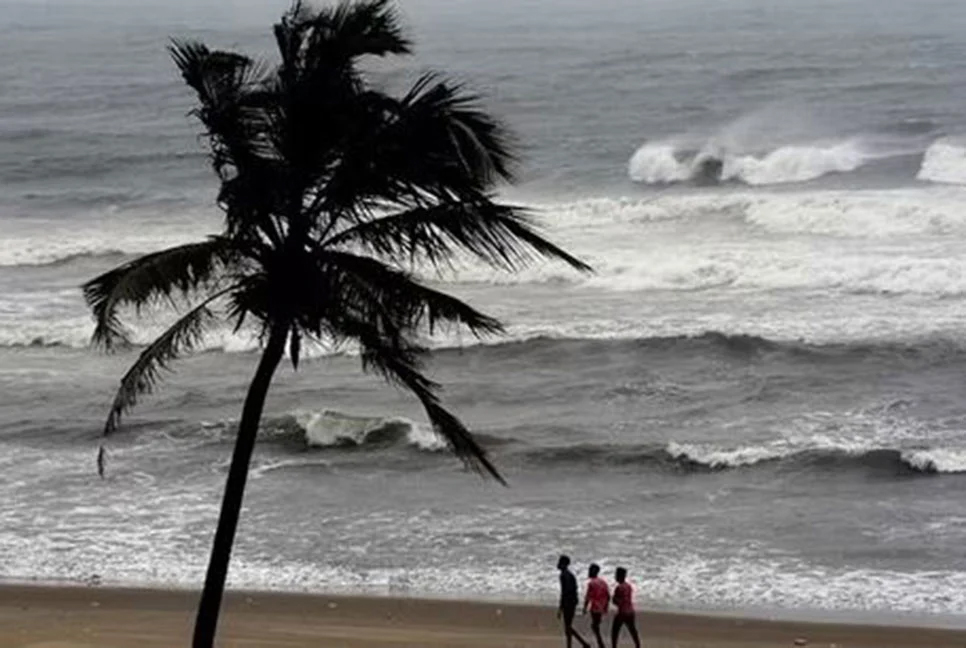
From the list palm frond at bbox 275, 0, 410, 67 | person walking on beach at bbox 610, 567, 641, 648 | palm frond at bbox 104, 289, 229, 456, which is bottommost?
person walking on beach at bbox 610, 567, 641, 648

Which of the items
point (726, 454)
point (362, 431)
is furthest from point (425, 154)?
point (362, 431)

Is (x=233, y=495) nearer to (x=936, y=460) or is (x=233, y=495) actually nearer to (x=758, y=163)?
(x=936, y=460)

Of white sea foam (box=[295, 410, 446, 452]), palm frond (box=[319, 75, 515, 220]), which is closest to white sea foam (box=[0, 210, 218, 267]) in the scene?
white sea foam (box=[295, 410, 446, 452])

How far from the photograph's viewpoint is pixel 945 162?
1863 inches

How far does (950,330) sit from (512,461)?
930 centimetres

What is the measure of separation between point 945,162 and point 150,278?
130 feet

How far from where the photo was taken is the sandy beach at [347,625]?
1631 cm

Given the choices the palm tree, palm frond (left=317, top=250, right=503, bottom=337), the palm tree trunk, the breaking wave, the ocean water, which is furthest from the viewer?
the breaking wave

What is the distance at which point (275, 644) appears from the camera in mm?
16562

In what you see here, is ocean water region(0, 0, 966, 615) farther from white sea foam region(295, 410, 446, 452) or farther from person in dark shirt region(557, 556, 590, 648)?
person in dark shirt region(557, 556, 590, 648)

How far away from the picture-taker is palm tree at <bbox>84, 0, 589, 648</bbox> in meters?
10.2

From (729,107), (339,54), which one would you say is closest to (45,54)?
(729,107)

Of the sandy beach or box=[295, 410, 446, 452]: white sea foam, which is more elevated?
box=[295, 410, 446, 452]: white sea foam

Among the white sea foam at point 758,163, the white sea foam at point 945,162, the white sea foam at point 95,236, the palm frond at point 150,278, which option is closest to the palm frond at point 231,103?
the palm frond at point 150,278
